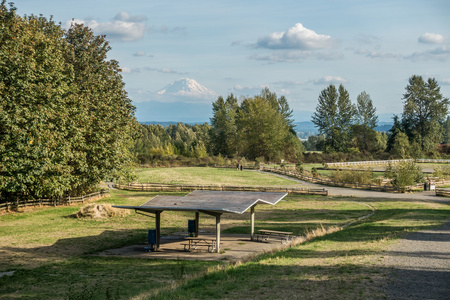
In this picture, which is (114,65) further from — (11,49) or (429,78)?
(429,78)

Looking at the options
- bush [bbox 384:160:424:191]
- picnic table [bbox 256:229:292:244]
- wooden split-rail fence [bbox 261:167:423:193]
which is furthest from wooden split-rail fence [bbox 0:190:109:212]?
bush [bbox 384:160:424:191]

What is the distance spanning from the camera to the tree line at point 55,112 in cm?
3344

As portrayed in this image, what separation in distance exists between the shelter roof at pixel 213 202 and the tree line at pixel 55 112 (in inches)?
476

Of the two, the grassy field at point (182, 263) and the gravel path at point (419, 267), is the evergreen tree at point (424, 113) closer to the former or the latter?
the grassy field at point (182, 263)

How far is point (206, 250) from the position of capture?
997 inches

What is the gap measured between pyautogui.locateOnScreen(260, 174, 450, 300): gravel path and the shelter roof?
8.46 m

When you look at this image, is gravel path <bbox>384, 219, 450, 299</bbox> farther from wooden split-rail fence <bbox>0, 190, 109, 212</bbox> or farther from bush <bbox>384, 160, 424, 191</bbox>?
bush <bbox>384, 160, 424, 191</bbox>

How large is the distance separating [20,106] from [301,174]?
51413mm

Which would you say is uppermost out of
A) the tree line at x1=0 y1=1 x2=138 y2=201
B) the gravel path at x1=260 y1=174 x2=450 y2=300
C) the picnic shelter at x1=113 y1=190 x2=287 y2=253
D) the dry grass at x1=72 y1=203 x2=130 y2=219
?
the tree line at x1=0 y1=1 x2=138 y2=201

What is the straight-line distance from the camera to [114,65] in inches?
2005

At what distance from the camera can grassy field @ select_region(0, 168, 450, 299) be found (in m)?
15.1

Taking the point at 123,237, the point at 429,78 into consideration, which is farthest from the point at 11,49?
the point at 429,78

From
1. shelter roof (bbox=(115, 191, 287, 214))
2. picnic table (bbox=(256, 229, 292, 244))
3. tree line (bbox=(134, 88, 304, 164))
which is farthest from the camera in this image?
tree line (bbox=(134, 88, 304, 164))

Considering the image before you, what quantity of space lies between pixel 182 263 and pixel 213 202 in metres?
6.94
